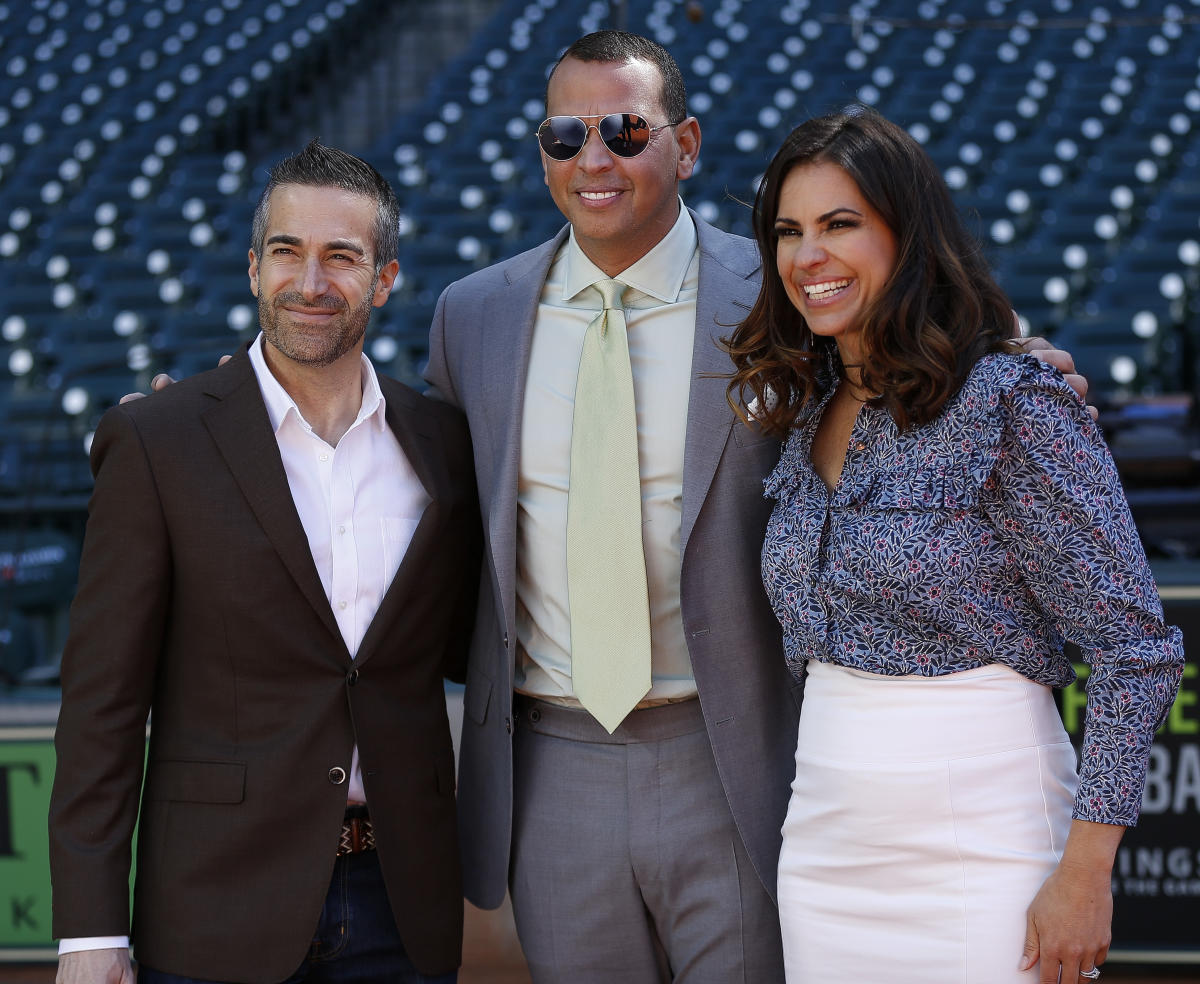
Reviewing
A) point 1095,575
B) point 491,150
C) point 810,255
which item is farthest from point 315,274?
point 491,150

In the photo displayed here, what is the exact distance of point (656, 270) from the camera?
2.28m

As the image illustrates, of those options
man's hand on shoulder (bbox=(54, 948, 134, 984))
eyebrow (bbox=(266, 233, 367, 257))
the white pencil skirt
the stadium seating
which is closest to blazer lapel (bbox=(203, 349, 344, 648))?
eyebrow (bbox=(266, 233, 367, 257))

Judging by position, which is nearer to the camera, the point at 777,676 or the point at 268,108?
the point at 777,676

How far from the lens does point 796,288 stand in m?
1.93

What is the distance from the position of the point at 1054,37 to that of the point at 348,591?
11.1 metres

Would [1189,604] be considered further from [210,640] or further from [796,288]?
[210,640]

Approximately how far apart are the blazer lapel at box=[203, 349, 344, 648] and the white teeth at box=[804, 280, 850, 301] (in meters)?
0.82

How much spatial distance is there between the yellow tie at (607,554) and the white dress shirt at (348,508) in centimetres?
28

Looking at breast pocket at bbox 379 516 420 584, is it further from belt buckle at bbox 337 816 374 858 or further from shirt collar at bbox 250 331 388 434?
belt buckle at bbox 337 816 374 858

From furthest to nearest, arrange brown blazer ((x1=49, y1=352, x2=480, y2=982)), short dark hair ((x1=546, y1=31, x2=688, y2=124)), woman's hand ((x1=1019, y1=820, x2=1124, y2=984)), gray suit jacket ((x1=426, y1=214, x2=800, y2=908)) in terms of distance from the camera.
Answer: short dark hair ((x1=546, y1=31, x2=688, y2=124)) < gray suit jacket ((x1=426, y1=214, x2=800, y2=908)) < brown blazer ((x1=49, y1=352, x2=480, y2=982)) < woman's hand ((x1=1019, y1=820, x2=1124, y2=984))

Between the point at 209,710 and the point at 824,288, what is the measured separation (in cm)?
109

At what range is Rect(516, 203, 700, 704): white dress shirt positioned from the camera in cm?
217

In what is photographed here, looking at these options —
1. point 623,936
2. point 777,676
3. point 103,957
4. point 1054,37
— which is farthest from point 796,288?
point 1054,37

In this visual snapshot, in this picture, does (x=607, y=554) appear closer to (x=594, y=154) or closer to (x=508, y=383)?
(x=508, y=383)
